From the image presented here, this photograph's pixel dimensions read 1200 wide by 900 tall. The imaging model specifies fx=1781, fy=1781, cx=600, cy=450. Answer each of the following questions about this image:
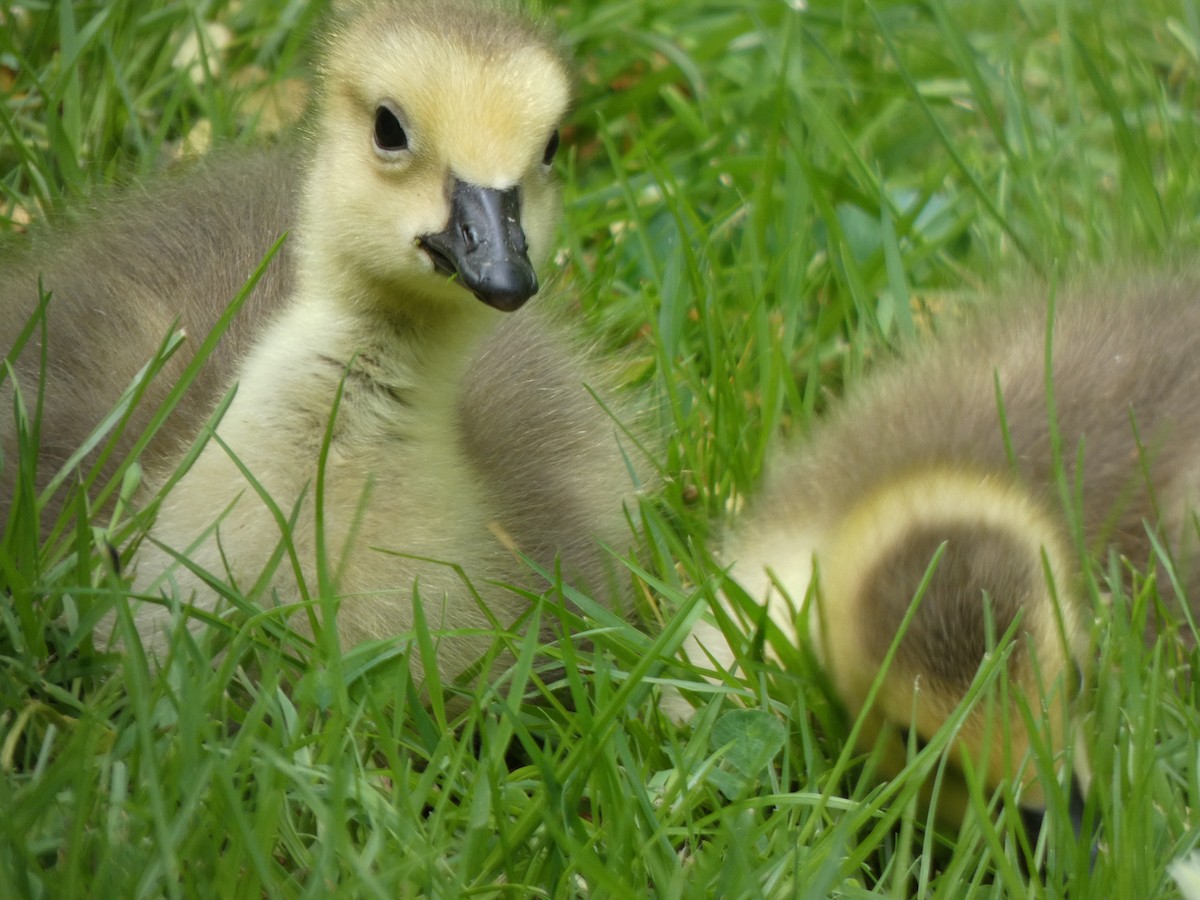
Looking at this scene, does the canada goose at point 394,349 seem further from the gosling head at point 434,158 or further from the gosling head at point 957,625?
the gosling head at point 957,625

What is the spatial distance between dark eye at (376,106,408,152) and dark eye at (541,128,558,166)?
0.54 feet

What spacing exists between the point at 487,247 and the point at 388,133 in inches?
A: 9.4

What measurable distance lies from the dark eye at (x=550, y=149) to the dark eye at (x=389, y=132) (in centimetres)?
17

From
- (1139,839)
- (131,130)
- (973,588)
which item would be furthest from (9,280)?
(1139,839)

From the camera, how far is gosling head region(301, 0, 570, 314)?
6.45ft

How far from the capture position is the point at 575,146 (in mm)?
3627

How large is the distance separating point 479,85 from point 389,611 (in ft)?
2.04

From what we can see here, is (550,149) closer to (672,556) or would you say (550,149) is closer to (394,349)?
(394,349)

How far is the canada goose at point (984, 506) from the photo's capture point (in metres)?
2.00

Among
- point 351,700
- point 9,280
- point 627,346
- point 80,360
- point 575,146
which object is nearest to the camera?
point 351,700

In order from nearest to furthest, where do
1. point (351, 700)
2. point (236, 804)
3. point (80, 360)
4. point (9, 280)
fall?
point (236, 804), point (351, 700), point (80, 360), point (9, 280)

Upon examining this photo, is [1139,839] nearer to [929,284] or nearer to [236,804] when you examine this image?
[236,804]

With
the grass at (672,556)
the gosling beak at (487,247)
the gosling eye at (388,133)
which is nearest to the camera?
the grass at (672,556)

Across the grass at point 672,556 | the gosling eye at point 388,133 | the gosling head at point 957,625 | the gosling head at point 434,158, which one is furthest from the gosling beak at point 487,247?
the gosling head at point 957,625
